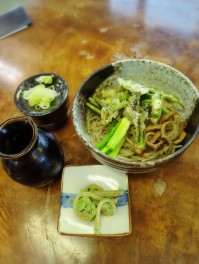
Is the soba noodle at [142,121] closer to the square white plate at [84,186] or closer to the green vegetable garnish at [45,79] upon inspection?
the square white plate at [84,186]

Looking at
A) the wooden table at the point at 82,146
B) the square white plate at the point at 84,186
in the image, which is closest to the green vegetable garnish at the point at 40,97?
the wooden table at the point at 82,146

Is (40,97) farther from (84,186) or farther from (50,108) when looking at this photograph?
(84,186)

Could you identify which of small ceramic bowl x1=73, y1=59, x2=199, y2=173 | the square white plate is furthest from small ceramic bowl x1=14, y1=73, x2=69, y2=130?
the square white plate

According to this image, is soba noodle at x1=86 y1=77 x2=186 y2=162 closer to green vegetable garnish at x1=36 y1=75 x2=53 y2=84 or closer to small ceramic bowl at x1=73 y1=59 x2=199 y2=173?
small ceramic bowl at x1=73 y1=59 x2=199 y2=173

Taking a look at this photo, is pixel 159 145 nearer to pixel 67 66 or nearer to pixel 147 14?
pixel 67 66

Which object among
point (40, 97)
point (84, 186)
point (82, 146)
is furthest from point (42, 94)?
point (84, 186)
